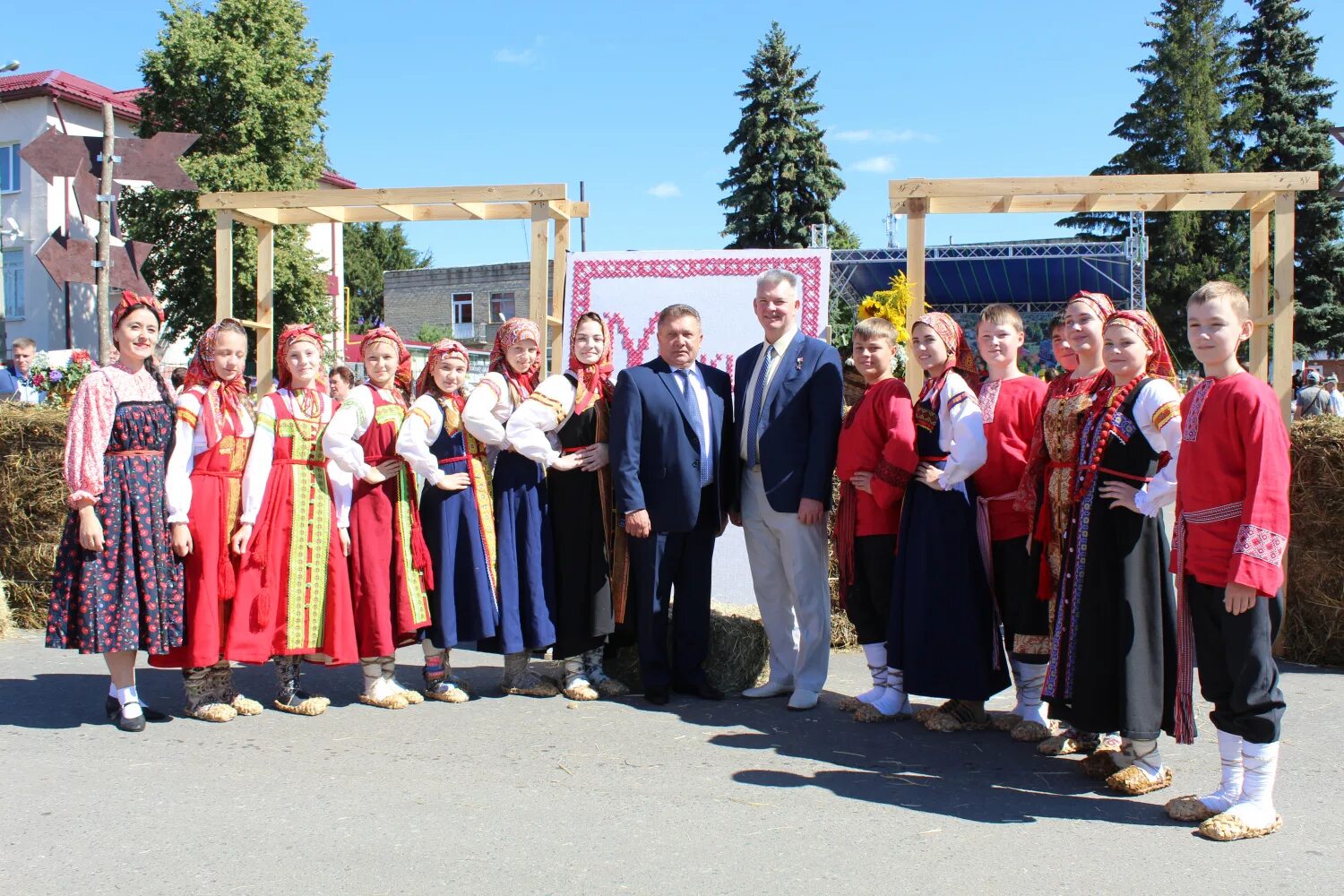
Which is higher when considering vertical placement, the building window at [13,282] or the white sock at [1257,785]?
the building window at [13,282]

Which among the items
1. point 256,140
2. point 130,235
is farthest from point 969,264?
point 130,235

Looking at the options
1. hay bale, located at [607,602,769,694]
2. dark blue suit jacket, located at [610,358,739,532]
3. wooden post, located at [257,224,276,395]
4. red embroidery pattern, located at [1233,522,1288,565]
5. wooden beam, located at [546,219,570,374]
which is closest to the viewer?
red embroidery pattern, located at [1233,522,1288,565]

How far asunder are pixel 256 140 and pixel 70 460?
2311 centimetres

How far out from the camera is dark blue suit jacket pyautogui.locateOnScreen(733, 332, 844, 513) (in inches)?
195

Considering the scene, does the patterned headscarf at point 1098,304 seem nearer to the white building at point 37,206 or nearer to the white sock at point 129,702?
the white sock at point 129,702

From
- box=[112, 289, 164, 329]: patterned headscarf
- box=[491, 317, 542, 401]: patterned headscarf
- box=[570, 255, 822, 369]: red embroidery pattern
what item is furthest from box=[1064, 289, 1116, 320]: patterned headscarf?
box=[112, 289, 164, 329]: patterned headscarf

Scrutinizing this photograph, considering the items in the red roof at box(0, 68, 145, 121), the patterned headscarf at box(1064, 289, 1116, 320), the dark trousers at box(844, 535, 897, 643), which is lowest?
the dark trousers at box(844, 535, 897, 643)

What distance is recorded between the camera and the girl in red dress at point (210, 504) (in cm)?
470

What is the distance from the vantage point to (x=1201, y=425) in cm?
348

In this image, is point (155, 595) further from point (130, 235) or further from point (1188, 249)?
point (1188, 249)

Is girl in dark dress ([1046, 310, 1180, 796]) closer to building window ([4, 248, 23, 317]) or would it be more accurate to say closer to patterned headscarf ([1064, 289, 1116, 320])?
patterned headscarf ([1064, 289, 1116, 320])

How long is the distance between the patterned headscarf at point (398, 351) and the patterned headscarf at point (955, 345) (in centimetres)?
237

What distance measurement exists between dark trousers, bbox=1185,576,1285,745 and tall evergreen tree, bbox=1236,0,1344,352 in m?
30.5

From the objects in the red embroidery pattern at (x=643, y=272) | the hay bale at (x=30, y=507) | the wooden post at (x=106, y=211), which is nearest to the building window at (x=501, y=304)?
the wooden post at (x=106, y=211)
